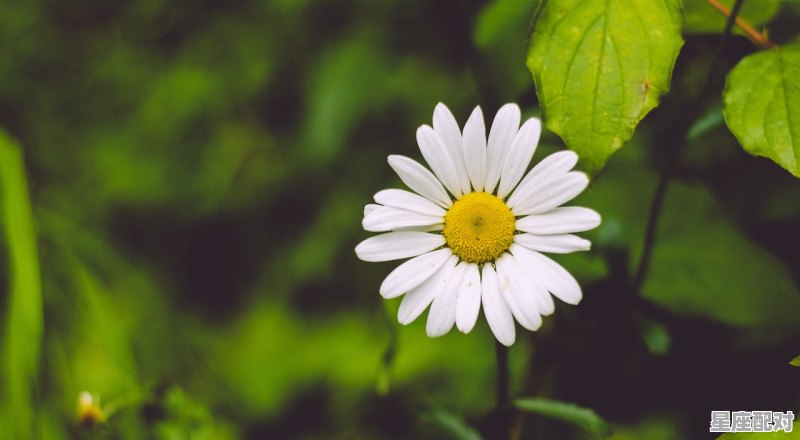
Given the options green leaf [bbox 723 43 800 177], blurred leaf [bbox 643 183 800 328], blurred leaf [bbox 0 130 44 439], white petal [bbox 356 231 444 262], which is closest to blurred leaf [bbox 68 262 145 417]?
blurred leaf [bbox 0 130 44 439]

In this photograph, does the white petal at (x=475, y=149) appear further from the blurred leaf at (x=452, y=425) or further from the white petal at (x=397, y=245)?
the blurred leaf at (x=452, y=425)

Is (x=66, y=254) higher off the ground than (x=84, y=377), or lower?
higher

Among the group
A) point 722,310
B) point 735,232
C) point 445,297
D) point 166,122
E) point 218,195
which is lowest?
point 445,297

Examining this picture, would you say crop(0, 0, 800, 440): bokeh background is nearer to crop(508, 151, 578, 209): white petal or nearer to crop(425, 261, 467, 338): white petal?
crop(425, 261, 467, 338): white petal

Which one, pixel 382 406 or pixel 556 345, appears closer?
pixel 556 345

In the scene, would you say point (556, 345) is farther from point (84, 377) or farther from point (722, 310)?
point (84, 377)

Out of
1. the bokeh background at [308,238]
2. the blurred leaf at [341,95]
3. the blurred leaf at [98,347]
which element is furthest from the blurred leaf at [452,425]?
the blurred leaf at [341,95]

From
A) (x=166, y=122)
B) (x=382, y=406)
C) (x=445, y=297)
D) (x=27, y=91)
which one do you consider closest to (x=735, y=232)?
(x=445, y=297)

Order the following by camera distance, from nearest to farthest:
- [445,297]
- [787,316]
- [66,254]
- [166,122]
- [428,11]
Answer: [445,297] < [787,316] < [66,254] < [428,11] < [166,122]
